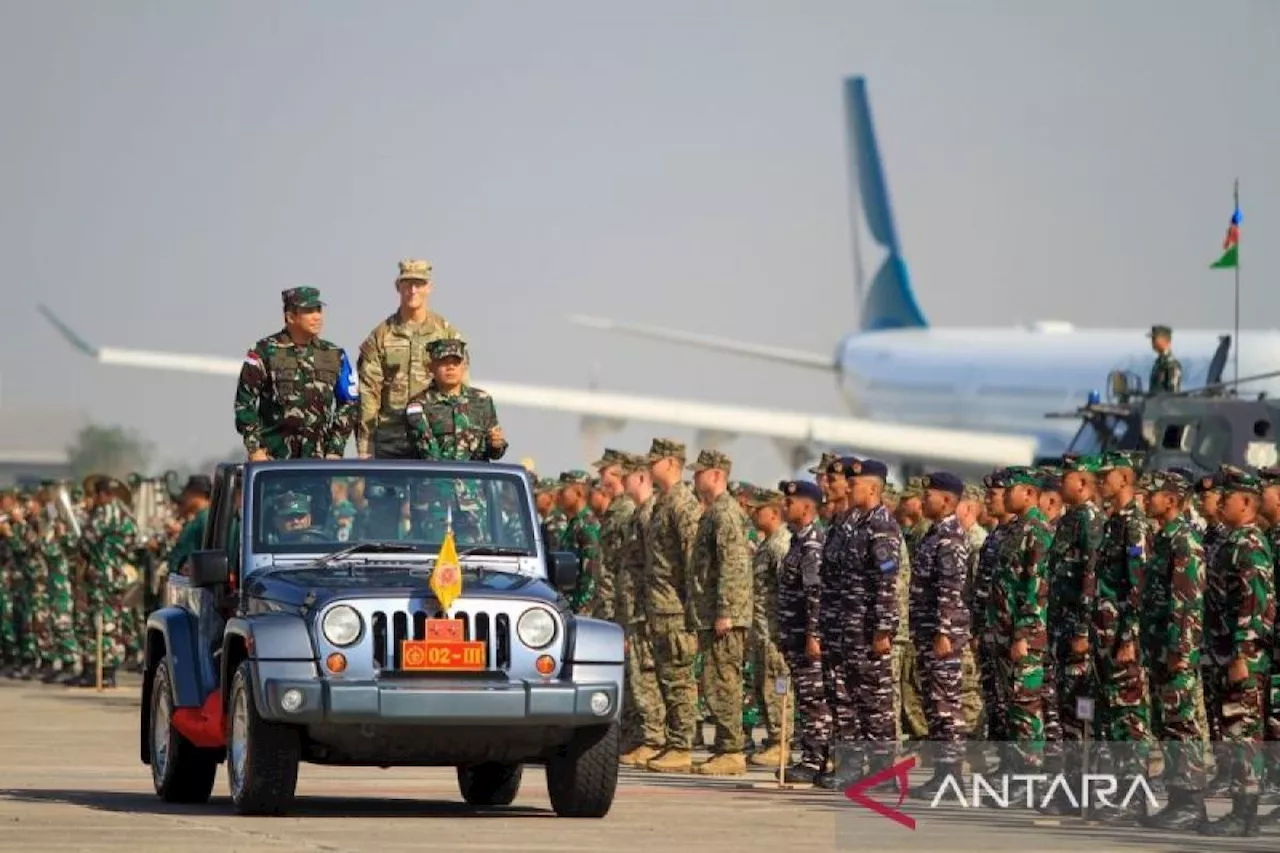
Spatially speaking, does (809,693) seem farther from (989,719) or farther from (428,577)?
(428,577)

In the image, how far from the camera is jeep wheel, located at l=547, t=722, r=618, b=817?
1432cm

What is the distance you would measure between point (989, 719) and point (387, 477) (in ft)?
13.0

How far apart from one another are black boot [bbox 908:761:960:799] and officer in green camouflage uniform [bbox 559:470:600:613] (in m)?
5.91

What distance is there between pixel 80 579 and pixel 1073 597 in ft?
57.9

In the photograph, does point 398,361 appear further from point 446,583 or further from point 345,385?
point 446,583

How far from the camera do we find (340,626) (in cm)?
1369

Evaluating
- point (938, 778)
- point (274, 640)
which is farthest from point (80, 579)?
point (274, 640)

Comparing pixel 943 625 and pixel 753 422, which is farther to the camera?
pixel 753 422

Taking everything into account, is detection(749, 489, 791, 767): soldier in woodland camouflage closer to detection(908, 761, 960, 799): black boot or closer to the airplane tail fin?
detection(908, 761, 960, 799): black boot

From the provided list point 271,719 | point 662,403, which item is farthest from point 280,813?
point 662,403

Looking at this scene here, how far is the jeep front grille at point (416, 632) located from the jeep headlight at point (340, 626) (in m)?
0.10

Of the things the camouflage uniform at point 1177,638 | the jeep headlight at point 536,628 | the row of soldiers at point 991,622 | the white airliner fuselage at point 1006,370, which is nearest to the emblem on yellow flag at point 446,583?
the jeep headlight at point 536,628

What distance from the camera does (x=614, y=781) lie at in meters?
14.5

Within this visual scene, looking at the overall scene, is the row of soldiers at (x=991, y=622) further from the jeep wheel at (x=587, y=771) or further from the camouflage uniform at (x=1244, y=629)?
the jeep wheel at (x=587, y=771)
